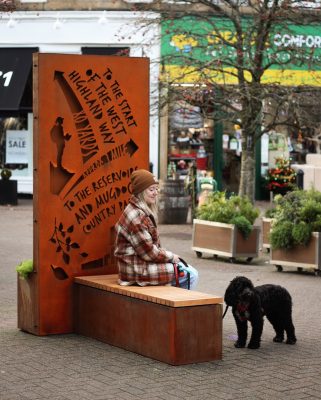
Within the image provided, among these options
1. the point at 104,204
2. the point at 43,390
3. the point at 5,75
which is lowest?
the point at 43,390

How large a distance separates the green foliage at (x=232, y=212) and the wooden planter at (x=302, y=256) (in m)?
0.96

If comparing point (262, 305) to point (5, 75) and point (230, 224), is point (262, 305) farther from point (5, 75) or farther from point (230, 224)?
point (5, 75)

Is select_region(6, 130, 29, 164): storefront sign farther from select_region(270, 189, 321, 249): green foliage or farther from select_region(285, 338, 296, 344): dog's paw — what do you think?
select_region(285, 338, 296, 344): dog's paw

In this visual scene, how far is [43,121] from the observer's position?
9.62 meters

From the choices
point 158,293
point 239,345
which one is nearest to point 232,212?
point 239,345

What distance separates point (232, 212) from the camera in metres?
16.0

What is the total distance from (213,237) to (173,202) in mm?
5984

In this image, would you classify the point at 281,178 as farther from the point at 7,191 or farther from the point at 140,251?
the point at 140,251

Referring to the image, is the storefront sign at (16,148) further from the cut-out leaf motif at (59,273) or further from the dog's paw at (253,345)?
the dog's paw at (253,345)

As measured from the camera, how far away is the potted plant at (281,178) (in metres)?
26.9

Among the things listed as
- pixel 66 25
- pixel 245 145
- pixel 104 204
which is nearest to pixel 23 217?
pixel 245 145

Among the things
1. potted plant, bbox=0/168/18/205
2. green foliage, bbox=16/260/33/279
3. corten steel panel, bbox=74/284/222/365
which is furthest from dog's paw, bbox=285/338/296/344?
potted plant, bbox=0/168/18/205

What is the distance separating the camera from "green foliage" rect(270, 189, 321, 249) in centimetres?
1453

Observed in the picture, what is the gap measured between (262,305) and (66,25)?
2084 centimetres
